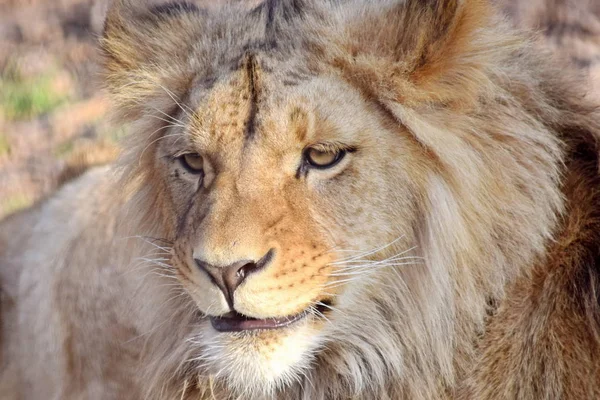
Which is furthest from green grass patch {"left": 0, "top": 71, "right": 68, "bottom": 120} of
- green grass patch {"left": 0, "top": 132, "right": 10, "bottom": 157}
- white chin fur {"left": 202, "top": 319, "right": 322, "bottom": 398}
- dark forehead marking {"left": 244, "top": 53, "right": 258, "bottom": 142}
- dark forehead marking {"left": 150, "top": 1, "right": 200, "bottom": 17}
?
white chin fur {"left": 202, "top": 319, "right": 322, "bottom": 398}

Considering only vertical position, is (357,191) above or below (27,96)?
below

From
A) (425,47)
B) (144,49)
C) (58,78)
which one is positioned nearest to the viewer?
(425,47)

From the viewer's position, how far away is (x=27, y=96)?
611 centimetres

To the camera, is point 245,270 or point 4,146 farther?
point 4,146

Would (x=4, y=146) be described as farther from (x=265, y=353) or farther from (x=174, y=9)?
(x=265, y=353)

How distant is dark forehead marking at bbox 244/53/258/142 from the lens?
7.61ft

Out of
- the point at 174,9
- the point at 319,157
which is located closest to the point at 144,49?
the point at 174,9

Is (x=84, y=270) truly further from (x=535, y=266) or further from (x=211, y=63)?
(x=535, y=266)

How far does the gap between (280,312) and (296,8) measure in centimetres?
91

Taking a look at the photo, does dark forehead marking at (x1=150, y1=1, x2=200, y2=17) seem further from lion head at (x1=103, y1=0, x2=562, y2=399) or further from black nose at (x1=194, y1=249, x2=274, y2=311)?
black nose at (x1=194, y1=249, x2=274, y2=311)

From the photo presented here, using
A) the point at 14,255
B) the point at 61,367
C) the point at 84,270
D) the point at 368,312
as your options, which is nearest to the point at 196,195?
the point at 368,312

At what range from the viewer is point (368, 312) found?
2441mm

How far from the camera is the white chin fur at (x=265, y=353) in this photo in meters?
2.29

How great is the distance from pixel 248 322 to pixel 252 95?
2.01ft
